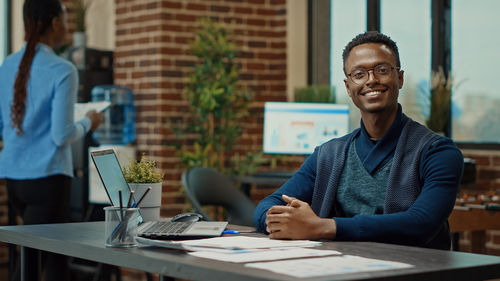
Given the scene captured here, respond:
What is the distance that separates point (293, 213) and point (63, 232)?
0.68 metres

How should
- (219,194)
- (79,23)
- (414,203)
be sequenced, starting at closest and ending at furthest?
(414,203) → (219,194) → (79,23)

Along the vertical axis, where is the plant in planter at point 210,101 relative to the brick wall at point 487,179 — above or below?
above

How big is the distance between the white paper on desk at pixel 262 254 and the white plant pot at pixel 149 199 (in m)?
0.54

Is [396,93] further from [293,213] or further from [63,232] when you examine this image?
[63,232]

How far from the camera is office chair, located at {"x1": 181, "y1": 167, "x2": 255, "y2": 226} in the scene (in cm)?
399

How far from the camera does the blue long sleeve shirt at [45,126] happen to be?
321 centimetres

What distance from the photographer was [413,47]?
17.0ft

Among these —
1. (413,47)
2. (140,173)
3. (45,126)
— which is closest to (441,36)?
(413,47)

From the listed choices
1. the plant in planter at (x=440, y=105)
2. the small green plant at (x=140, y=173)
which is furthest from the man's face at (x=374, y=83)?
the plant in planter at (x=440, y=105)

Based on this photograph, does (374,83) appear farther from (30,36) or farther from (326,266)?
(30,36)

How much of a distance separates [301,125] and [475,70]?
1172 mm

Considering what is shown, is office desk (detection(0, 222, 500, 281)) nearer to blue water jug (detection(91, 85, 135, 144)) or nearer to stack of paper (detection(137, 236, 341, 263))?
stack of paper (detection(137, 236, 341, 263))

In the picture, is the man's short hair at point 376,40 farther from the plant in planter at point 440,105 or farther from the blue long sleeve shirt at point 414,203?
the plant in planter at point 440,105

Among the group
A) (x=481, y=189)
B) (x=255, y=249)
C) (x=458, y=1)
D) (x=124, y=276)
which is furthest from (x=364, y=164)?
(x=124, y=276)
